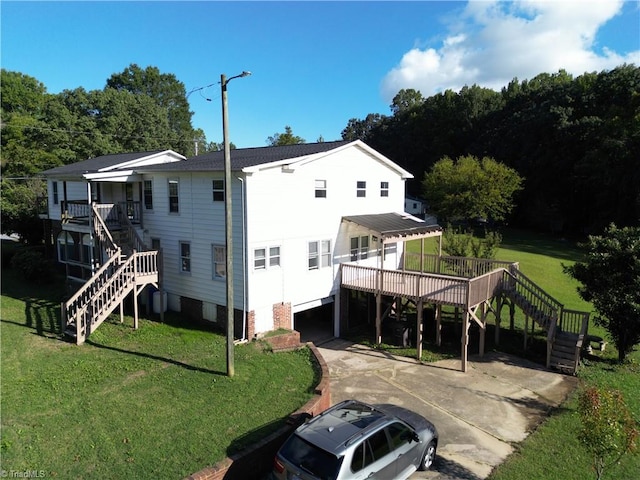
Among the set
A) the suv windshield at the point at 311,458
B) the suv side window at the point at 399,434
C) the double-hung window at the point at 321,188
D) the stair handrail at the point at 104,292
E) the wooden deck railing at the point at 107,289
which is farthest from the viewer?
the double-hung window at the point at 321,188

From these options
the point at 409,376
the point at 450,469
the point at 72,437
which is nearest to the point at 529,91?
the point at 409,376

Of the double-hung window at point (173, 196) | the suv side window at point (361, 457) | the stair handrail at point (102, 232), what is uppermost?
the double-hung window at point (173, 196)

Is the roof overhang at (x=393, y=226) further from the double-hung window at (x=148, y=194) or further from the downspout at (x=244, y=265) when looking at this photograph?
the double-hung window at (x=148, y=194)

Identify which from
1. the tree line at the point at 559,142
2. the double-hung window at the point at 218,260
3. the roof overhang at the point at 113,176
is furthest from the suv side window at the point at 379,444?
the tree line at the point at 559,142

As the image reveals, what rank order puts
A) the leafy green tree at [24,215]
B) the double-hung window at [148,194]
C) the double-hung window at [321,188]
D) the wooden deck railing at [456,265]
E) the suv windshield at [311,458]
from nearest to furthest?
the suv windshield at [311,458] → the double-hung window at [321,188] → the double-hung window at [148,194] → the wooden deck railing at [456,265] → the leafy green tree at [24,215]

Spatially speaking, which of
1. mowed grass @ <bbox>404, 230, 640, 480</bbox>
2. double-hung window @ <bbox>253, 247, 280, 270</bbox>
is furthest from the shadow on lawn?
mowed grass @ <bbox>404, 230, 640, 480</bbox>
